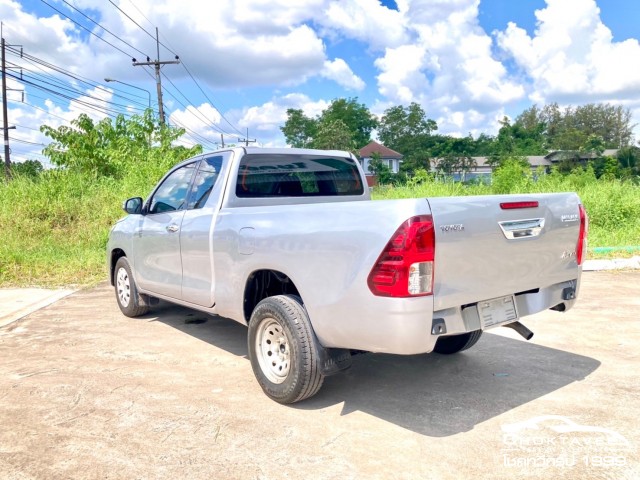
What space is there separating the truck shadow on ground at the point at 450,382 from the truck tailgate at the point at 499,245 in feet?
2.83

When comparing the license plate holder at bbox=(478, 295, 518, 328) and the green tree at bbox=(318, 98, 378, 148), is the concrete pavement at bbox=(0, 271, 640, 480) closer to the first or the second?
the license plate holder at bbox=(478, 295, 518, 328)

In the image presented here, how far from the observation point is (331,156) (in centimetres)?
550

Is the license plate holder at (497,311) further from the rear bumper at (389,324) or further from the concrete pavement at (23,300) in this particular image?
the concrete pavement at (23,300)

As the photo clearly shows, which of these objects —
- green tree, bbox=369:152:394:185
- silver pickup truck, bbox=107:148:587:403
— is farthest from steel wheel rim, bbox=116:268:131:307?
green tree, bbox=369:152:394:185

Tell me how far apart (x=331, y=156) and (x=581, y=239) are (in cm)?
250

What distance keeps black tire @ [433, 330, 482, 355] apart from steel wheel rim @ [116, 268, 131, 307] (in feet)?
→ 12.3

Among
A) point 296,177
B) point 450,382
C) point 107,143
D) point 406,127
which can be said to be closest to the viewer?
point 450,382

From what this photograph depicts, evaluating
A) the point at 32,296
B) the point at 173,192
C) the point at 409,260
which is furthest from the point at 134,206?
the point at 409,260

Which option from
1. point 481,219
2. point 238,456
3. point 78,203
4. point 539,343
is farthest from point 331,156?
point 78,203

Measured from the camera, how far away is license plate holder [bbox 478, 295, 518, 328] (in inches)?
137

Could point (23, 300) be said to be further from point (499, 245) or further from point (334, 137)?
point (334, 137)

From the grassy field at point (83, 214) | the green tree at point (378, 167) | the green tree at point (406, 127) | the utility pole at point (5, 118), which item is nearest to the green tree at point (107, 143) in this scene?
the grassy field at point (83, 214)

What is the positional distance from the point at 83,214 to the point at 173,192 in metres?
10.4

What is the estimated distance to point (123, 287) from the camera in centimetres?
668
